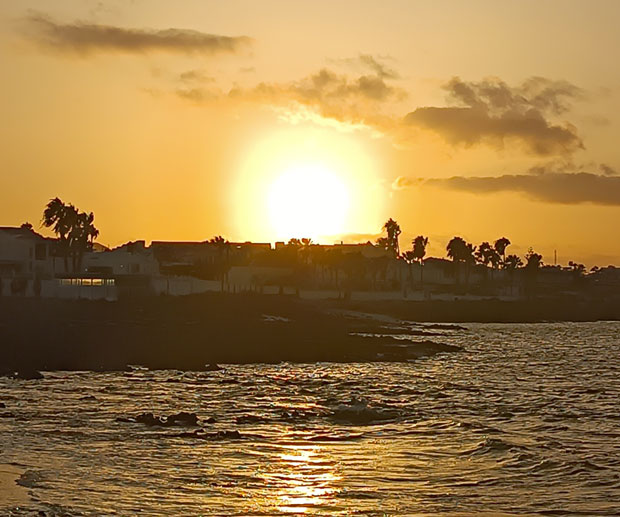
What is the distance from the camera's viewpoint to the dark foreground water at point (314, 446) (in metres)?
21.8

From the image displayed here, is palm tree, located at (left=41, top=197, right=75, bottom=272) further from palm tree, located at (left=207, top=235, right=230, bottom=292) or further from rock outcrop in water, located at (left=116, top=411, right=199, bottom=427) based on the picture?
rock outcrop in water, located at (left=116, top=411, right=199, bottom=427)

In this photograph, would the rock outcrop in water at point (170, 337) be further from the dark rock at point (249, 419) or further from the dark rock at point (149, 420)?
the dark rock at point (249, 419)

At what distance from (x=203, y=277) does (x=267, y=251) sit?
43.8 meters

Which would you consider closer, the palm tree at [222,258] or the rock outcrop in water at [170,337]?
the rock outcrop in water at [170,337]

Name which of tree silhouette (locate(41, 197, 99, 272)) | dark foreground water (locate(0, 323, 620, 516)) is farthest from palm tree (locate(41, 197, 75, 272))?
dark foreground water (locate(0, 323, 620, 516))

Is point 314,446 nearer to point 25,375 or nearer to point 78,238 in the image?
point 25,375

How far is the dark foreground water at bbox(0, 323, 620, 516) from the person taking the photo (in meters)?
21.8

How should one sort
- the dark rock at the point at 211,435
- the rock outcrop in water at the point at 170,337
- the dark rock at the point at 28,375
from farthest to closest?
the rock outcrop in water at the point at 170,337 < the dark rock at the point at 28,375 < the dark rock at the point at 211,435

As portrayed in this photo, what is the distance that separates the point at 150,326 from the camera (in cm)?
7506

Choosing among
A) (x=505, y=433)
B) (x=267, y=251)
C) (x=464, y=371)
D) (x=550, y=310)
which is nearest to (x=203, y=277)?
(x=267, y=251)

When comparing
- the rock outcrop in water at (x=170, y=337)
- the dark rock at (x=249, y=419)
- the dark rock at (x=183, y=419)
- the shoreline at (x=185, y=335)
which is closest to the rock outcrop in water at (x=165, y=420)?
the dark rock at (x=183, y=419)

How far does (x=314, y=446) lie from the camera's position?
95.0 ft

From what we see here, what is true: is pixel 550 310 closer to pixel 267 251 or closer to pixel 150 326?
pixel 267 251

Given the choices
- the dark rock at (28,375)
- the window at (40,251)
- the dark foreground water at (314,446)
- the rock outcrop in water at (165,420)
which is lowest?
the dark foreground water at (314,446)
